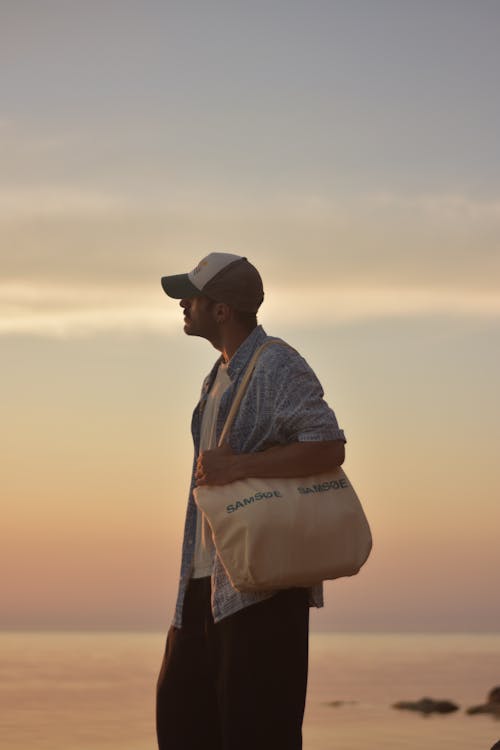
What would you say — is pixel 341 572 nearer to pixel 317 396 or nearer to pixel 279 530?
pixel 279 530

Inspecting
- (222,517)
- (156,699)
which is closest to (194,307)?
(222,517)

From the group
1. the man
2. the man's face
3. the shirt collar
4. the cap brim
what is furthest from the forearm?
the cap brim

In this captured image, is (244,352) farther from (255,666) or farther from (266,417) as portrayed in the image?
(255,666)

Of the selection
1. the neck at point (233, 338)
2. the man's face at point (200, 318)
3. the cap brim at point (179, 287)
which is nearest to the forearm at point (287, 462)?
the neck at point (233, 338)

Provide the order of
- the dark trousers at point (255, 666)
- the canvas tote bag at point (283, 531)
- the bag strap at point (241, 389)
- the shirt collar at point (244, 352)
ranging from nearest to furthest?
the canvas tote bag at point (283, 531) → the dark trousers at point (255, 666) → the bag strap at point (241, 389) → the shirt collar at point (244, 352)

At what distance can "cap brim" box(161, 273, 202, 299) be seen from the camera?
629 cm

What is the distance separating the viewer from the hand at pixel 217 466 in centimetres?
586

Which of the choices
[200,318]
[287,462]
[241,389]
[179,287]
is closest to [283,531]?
[287,462]

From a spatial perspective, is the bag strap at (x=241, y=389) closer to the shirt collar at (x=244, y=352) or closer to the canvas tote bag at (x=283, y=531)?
the shirt collar at (x=244, y=352)

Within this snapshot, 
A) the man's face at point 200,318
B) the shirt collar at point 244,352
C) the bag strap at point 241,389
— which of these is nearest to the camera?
the bag strap at point 241,389

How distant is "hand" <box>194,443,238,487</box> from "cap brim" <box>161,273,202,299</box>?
2.44 feet

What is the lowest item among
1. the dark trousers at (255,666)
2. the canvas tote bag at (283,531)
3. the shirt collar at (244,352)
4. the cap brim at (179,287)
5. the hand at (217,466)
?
the dark trousers at (255,666)

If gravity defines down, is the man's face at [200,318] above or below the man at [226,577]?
above

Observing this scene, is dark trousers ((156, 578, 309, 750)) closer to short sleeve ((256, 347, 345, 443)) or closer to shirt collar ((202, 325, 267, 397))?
short sleeve ((256, 347, 345, 443))
